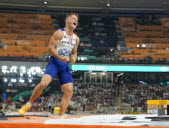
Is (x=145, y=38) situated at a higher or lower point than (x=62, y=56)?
higher

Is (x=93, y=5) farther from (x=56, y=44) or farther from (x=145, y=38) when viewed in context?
(x=56, y=44)

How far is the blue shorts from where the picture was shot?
17.3ft

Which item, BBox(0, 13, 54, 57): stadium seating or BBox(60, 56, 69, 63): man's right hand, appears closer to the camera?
BBox(60, 56, 69, 63): man's right hand

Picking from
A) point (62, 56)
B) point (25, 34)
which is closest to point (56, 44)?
point (62, 56)

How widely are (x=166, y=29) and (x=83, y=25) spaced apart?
880cm

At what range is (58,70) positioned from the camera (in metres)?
5.38

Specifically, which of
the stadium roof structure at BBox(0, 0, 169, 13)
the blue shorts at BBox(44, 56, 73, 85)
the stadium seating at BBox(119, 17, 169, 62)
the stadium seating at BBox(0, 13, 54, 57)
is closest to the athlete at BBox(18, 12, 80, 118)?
the blue shorts at BBox(44, 56, 73, 85)

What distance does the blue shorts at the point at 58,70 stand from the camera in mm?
5270

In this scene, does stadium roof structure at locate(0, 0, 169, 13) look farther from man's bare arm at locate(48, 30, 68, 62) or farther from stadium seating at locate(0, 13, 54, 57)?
man's bare arm at locate(48, 30, 68, 62)

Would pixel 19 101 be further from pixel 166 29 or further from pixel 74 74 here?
pixel 166 29

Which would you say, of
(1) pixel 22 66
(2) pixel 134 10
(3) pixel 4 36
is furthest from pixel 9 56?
(2) pixel 134 10

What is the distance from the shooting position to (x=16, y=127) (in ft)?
9.81

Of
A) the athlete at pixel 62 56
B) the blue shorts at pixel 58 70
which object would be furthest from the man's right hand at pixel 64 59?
the blue shorts at pixel 58 70

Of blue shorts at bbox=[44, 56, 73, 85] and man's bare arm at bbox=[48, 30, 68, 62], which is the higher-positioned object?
man's bare arm at bbox=[48, 30, 68, 62]
